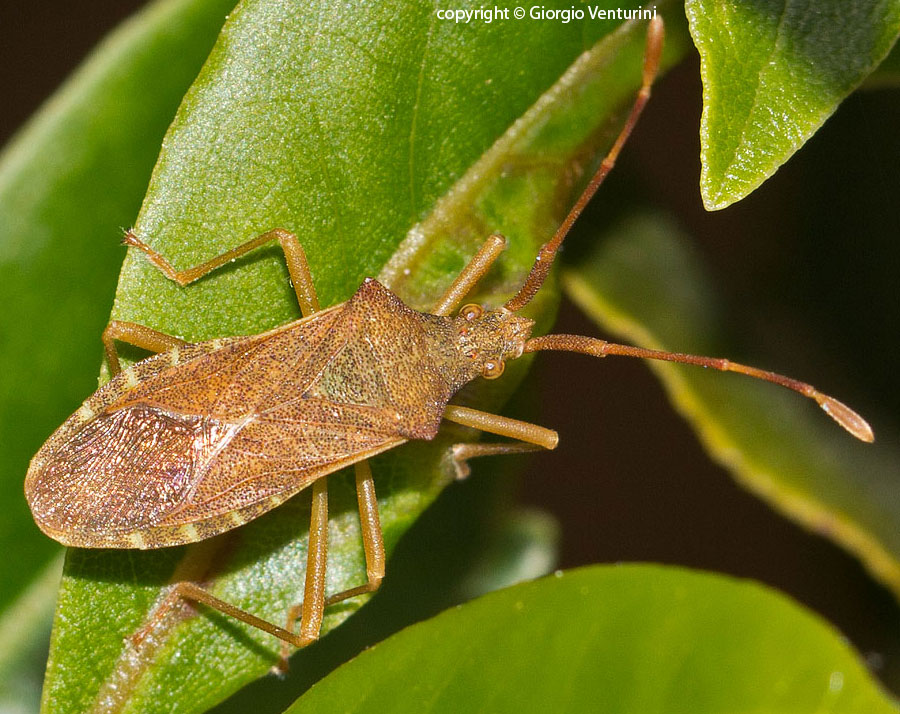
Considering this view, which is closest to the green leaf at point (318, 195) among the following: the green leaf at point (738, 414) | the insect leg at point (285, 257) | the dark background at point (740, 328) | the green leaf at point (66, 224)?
the insect leg at point (285, 257)

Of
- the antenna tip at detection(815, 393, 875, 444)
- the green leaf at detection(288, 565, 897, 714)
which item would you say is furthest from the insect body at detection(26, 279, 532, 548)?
the antenna tip at detection(815, 393, 875, 444)

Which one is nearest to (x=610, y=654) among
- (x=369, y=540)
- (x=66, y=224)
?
→ (x=369, y=540)

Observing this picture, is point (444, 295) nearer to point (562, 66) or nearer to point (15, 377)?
point (562, 66)

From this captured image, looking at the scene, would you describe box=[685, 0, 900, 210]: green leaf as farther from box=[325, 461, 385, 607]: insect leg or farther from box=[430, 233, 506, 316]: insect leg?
box=[325, 461, 385, 607]: insect leg

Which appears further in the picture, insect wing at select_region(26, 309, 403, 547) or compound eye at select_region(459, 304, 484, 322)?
compound eye at select_region(459, 304, 484, 322)

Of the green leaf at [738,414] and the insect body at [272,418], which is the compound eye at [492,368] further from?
the green leaf at [738,414]

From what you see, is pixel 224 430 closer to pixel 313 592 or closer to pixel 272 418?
pixel 272 418
